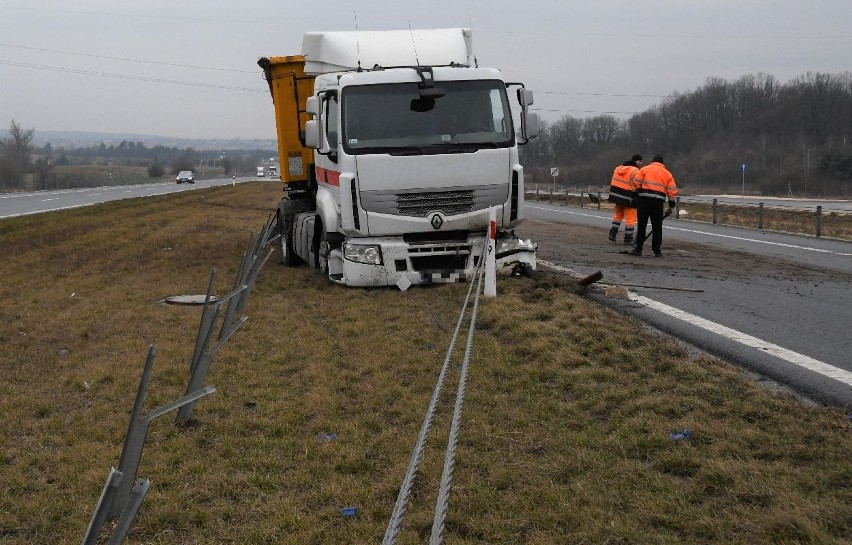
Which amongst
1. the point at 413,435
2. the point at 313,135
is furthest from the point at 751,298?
the point at 413,435

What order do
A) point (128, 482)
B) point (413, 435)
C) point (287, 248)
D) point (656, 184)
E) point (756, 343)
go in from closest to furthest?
point (128, 482), point (413, 435), point (756, 343), point (287, 248), point (656, 184)

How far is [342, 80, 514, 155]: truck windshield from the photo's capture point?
1159 cm

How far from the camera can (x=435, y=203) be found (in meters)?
11.7

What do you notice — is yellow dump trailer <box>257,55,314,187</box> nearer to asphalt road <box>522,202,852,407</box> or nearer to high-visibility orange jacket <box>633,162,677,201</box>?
asphalt road <box>522,202,852,407</box>

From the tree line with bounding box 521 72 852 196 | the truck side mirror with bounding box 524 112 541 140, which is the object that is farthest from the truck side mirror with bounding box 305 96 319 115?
the tree line with bounding box 521 72 852 196

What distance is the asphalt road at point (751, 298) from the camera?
24.7 ft

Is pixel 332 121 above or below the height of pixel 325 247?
above

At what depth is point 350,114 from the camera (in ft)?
38.3

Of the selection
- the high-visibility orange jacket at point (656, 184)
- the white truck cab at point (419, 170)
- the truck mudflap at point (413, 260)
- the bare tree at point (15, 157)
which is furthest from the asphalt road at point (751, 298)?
the bare tree at point (15, 157)

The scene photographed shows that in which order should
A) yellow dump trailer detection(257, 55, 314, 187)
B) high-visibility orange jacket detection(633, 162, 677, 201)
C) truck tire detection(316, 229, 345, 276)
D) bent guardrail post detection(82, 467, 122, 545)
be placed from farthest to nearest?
high-visibility orange jacket detection(633, 162, 677, 201) → yellow dump trailer detection(257, 55, 314, 187) → truck tire detection(316, 229, 345, 276) → bent guardrail post detection(82, 467, 122, 545)

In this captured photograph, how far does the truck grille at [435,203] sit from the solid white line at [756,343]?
7.81 feet

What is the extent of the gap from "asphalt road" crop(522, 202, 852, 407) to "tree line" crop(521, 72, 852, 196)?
63.2 metres

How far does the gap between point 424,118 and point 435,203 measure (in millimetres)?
1061

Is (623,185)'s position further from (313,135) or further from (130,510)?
(130,510)
